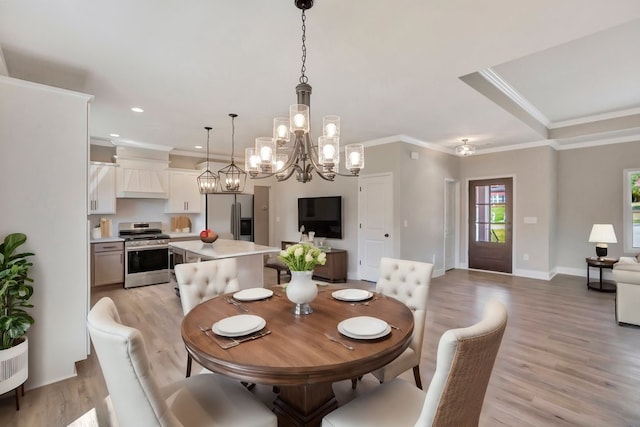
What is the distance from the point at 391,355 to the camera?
1349 mm

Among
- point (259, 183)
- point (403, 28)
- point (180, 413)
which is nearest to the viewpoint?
point (180, 413)

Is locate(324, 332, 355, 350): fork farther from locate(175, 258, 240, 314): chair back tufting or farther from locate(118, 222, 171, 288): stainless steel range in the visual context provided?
locate(118, 222, 171, 288): stainless steel range

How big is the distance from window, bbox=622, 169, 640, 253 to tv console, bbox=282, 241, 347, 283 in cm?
503

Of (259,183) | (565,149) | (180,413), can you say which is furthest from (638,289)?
(259,183)

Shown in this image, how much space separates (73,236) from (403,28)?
3077 mm

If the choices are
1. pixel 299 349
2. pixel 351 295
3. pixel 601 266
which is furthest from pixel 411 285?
pixel 601 266

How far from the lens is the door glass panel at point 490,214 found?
6.36 meters

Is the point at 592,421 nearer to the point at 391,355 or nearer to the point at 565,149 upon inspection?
the point at 391,355

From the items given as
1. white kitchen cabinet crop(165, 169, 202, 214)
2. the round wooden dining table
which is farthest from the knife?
white kitchen cabinet crop(165, 169, 202, 214)

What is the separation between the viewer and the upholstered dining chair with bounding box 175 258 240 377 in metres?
2.19

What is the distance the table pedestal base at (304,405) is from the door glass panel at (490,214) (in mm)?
5953

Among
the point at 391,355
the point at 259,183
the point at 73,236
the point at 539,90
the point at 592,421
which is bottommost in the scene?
the point at 592,421

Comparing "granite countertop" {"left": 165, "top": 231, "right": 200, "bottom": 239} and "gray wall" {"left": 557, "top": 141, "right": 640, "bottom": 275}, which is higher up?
"gray wall" {"left": 557, "top": 141, "right": 640, "bottom": 275}

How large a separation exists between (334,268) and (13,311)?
4369 mm
